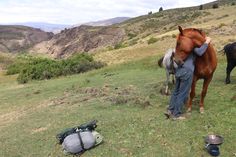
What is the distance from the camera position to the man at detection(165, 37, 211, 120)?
11602 mm

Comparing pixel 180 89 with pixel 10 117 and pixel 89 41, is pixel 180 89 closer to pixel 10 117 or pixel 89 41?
pixel 10 117

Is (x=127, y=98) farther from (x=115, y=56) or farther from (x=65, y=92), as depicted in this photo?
(x=115, y=56)

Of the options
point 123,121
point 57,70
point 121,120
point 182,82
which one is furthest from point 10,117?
point 57,70

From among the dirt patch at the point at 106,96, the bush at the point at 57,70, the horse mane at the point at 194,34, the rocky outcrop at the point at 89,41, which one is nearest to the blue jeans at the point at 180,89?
the horse mane at the point at 194,34

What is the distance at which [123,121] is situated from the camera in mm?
12703

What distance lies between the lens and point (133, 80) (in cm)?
2155

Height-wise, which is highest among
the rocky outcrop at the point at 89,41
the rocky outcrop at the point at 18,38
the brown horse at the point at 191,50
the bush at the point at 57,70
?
the brown horse at the point at 191,50

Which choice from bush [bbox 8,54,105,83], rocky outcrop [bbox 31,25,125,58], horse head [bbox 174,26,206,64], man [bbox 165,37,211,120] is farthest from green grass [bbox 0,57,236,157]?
rocky outcrop [bbox 31,25,125,58]

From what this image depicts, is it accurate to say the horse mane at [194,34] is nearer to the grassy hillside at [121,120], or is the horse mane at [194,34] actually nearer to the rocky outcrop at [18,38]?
the grassy hillside at [121,120]

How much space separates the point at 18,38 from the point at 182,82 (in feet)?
424

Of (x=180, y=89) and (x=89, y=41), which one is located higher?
(x=180, y=89)

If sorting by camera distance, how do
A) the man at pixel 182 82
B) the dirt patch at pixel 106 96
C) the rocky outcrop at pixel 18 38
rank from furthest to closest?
1. the rocky outcrop at pixel 18 38
2. the dirt patch at pixel 106 96
3. the man at pixel 182 82

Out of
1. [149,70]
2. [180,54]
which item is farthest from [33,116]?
[149,70]

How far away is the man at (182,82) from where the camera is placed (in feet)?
38.1
